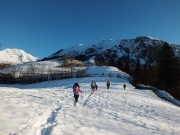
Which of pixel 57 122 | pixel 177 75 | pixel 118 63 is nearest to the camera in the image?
pixel 57 122

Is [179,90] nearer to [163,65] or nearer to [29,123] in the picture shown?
[163,65]

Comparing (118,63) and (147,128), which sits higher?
(118,63)

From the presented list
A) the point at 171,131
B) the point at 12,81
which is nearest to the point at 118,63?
the point at 12,81

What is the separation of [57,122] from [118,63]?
4386 inches

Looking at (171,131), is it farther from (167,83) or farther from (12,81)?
(12,81)

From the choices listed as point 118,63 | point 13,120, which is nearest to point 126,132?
point 13,120

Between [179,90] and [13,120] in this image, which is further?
[179,90]

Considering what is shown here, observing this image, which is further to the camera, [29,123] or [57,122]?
[57,122]

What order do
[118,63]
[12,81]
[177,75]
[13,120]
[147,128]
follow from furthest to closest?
[118,63] < [12,81] < [177,75] < [147,128] < [13,120]

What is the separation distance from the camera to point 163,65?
60.3 meters

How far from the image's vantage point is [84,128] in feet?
37.7

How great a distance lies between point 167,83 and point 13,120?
53249mm

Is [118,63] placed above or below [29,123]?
above

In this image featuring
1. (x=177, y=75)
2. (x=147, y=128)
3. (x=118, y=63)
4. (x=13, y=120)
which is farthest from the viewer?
(x=118, y=63)
